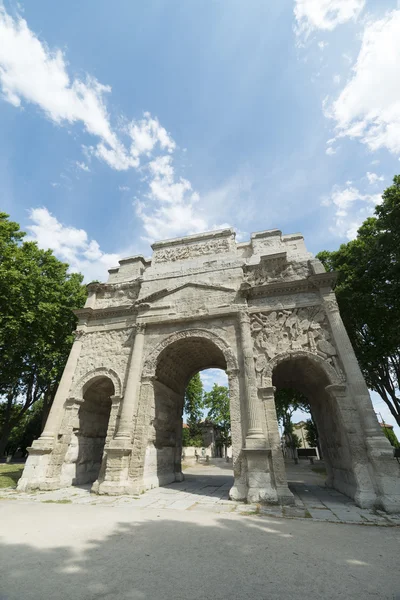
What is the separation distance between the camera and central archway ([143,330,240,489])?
33.6 ft

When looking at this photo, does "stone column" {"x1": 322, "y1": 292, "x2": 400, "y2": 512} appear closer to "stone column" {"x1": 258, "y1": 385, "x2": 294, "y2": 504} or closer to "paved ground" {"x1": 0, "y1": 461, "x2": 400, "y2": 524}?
"paved ground" {"x1": 0, "y1": 461, "x2": 400, "y2": 524}

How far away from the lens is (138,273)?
46.7ft

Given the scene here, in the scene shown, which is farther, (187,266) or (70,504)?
(187,266)

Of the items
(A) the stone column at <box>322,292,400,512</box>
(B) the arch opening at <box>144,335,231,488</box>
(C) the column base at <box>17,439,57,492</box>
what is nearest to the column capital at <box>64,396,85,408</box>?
(C) the column base at <box>17,439,57,492</box>

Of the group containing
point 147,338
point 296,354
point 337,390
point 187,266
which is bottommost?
point 337,390

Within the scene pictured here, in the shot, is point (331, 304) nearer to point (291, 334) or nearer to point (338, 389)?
point (291, 334)

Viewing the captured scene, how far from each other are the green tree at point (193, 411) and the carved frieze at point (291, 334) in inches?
906

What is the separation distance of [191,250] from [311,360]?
7.91 meters

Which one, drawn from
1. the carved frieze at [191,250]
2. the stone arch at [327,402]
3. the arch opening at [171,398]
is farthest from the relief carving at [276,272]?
the arch opening at [171,398]

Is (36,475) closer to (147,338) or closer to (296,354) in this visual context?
(147,338)

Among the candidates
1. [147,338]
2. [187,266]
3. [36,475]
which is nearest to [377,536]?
[147,338]

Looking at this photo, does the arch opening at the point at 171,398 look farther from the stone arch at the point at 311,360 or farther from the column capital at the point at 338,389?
the column capital at the point at 338,389

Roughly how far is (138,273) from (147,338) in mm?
4234

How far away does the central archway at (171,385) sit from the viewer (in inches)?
403
